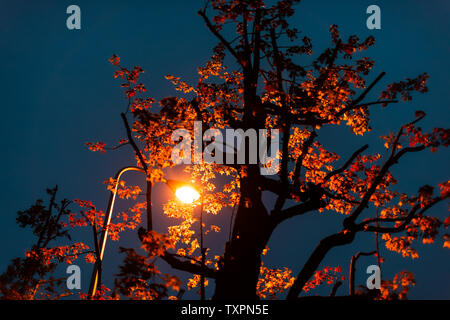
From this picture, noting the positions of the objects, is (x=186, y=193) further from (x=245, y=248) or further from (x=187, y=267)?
(x=245, y=248)

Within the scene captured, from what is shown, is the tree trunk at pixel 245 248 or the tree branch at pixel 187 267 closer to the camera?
the tree trunk at pixel 245 248

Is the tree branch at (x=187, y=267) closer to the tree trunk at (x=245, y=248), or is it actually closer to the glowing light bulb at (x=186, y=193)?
the tree trunk at (x=245, y=248)

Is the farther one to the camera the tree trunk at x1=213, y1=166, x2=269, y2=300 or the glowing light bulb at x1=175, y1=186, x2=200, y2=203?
the glowing light bulb at x1=175, y1=186, x2=200, y2=203

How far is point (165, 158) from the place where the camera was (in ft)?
34.5

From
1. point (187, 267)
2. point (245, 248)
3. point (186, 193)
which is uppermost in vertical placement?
point (186, 193)

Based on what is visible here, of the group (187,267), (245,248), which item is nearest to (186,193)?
(187,267)

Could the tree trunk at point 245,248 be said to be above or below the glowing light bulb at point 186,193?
below

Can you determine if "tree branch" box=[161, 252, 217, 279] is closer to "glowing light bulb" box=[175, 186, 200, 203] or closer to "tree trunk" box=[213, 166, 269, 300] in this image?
"tree trunk" box=[213, 166, 269, 300]

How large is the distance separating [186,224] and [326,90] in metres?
7.59

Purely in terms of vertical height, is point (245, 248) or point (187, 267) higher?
point (245, 248)

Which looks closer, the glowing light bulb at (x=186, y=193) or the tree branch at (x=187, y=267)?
the tree branch at (x=187, y=267)

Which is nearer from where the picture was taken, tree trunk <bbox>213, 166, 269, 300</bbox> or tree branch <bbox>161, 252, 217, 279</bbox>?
tree trunk <bbox>213, 166, 269, 300</bbox>

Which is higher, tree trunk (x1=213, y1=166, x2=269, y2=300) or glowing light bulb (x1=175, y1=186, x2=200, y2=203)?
glowing light bulb (x1=175, y1=186, x2=200, y2=203)

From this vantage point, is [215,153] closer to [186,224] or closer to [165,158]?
[165,158]
